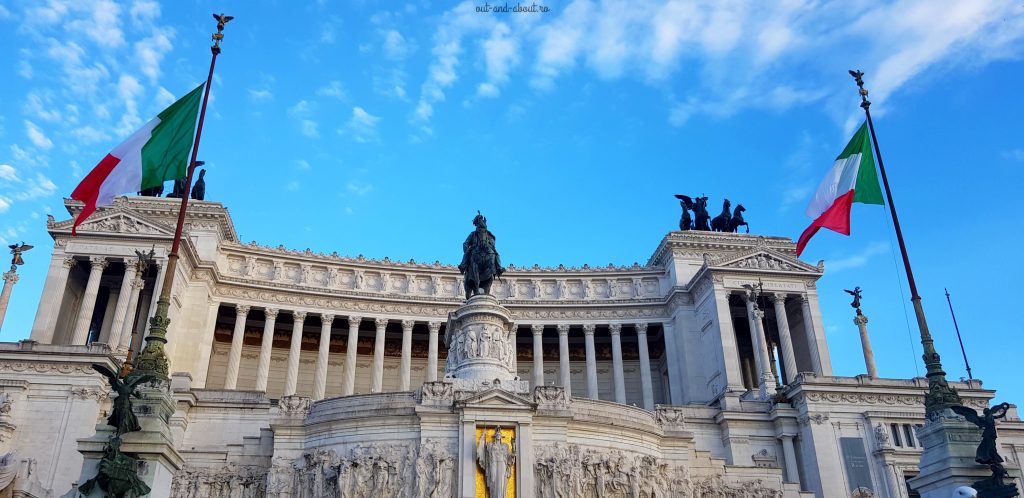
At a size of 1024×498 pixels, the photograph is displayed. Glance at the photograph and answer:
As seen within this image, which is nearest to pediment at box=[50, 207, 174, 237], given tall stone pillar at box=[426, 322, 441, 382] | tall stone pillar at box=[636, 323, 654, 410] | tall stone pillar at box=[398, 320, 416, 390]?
tall stone pillar at box=[398, 320, 416, 390]

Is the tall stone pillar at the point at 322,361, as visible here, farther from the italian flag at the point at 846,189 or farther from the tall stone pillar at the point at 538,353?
the italian flag at the point at 846,189

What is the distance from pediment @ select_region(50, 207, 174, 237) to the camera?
52.6 metres

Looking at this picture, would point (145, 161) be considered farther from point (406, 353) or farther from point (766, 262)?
point (766, 262)

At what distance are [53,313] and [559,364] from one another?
36.5 metres

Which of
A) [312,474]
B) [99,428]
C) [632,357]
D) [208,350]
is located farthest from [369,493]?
[632,357]

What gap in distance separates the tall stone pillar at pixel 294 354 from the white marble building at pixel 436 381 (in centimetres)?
16

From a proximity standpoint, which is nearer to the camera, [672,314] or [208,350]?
[208,350]

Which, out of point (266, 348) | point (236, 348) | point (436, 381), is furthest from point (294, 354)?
point (436, 381)

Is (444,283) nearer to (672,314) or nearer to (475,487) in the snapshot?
(672,314)

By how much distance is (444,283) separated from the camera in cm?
6481

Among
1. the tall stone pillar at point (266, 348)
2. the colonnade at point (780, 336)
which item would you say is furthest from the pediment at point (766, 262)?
the tall stone pillar at point (266, 348)

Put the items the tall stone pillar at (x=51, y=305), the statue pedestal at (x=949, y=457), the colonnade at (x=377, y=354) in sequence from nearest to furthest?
1. the statue pedestal at (x=949, y=457)
2. the tall stone pillar at (x=51, y=305)
3. the colonnade at (x=377, y=354)

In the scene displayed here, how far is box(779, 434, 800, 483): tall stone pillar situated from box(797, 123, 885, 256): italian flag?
2065cm

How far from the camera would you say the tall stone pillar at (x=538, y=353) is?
61656mm
